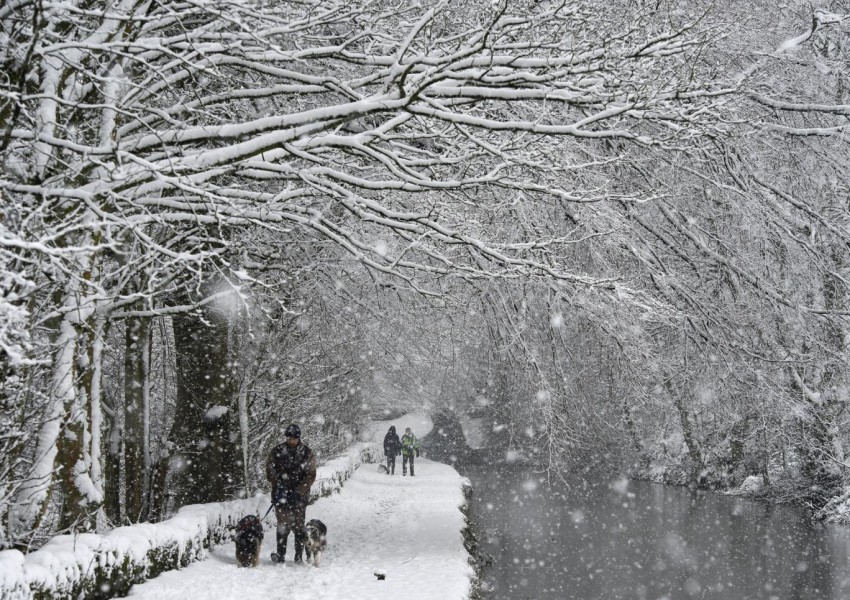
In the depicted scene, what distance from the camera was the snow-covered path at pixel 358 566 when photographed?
7574 mm

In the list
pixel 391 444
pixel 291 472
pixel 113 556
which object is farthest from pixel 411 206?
pixel 391 444

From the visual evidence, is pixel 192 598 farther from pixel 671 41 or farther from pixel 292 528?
pixel 671 41

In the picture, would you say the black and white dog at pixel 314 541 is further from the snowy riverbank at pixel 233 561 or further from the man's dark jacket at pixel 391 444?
the man's dark jacket at pixel 391 444

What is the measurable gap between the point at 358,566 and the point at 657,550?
7215 mm

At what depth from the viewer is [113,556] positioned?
6.37 metres

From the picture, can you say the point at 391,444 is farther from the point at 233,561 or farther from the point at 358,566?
the point at 233,561

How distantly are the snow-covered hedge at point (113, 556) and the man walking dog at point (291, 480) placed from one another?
0.92 meters

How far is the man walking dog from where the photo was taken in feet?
30.3

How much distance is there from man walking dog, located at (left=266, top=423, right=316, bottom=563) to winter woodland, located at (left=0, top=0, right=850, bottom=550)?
1624 mm

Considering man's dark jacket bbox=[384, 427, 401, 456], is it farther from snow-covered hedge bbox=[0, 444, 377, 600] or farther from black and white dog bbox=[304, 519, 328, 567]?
black and white dog bbox=[304, 519, 328, 567]

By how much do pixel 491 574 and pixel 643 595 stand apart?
2.34 meters

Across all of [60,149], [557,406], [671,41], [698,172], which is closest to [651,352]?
[557,406]

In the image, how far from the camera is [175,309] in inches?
288

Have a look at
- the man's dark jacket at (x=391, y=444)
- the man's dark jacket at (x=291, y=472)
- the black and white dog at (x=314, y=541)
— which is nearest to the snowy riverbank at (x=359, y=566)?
the black and white dog at (x=314, y=541)
